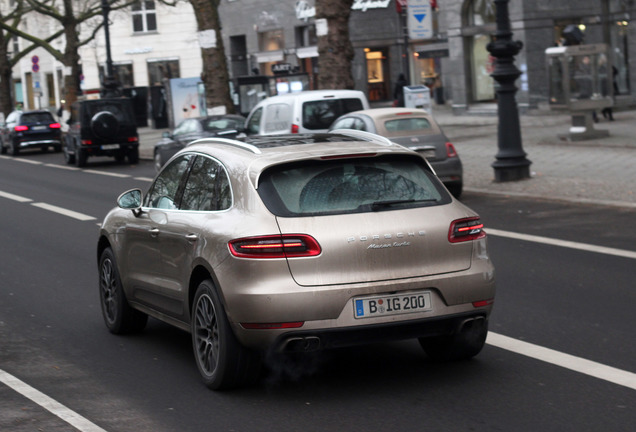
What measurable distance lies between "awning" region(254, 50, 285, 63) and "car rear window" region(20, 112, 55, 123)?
15.8 meters

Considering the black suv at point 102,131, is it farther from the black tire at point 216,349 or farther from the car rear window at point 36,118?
the black tire at point 216,349

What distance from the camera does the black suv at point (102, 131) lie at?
30.1 metres

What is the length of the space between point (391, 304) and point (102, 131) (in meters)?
25.0

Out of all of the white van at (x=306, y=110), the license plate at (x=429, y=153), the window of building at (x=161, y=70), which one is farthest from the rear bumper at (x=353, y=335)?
the window of building at (x=161, y=70)

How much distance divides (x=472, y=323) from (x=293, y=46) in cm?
4642

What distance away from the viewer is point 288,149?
6785 millimetres

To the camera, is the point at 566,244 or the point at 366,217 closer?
the point at 366,217

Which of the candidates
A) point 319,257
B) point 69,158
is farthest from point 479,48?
point 319,257

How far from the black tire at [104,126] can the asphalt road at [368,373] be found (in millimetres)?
18945

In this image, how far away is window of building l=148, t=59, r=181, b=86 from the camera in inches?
2896

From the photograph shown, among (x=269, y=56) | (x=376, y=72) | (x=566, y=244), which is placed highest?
(x=269, y=56)

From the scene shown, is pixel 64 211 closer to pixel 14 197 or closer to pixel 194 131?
pixel 14 197

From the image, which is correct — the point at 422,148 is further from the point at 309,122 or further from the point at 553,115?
the point at 553,115

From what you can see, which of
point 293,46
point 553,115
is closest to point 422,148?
point 553,115
